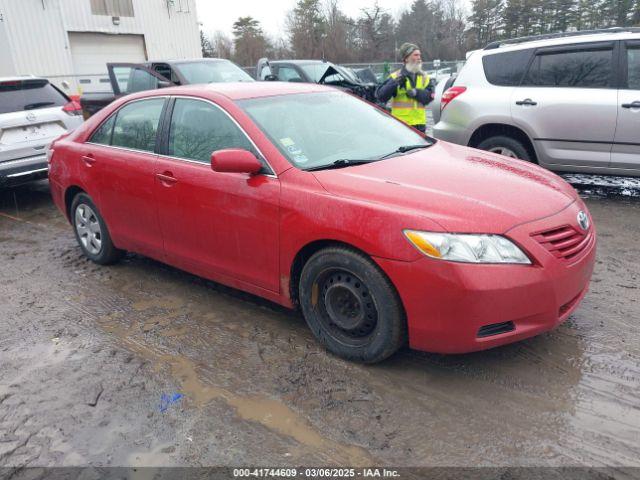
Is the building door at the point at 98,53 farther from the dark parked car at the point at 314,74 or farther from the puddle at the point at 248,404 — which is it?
the puddle at the point at 248,404

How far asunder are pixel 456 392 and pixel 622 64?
4.69 metres

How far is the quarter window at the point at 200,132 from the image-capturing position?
3.61 m

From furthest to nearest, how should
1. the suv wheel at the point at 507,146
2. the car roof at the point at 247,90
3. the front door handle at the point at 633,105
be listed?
the suv wheel at the point at 507,146
the front door handle at the point at 633,105
the car roof at the point at 247,90

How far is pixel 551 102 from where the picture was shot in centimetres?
604

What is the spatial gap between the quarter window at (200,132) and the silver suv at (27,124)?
3916 millimetres

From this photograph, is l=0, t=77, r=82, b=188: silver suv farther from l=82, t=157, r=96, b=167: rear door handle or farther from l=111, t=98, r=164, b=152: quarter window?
l=111, t=98, r=164, b=152: quarter window

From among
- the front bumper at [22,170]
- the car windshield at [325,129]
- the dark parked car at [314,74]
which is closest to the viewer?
the car windshield at [325,129]

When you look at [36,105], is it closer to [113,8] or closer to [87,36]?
[87,36]

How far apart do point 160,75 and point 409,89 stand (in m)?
5.24

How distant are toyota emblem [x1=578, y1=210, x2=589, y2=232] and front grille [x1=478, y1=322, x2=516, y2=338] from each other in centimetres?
82

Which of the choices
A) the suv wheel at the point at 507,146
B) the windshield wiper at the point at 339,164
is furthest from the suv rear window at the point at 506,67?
the windshield wiper at the point at 339,164

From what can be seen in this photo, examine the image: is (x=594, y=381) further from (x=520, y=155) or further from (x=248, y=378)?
(x=520, y=155)

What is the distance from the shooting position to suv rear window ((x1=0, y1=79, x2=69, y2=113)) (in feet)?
23.1

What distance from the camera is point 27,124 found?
700 cm
